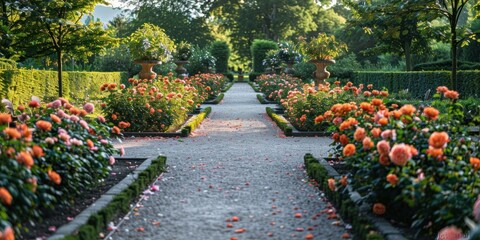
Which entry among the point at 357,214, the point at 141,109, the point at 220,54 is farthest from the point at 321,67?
the point at 220,54

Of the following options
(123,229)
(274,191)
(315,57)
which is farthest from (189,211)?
(315,57)

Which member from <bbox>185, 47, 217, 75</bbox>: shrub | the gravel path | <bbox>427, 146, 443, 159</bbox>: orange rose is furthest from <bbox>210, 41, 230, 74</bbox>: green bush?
<bbox>427, 146, 443, 159</bbox>: orange rose

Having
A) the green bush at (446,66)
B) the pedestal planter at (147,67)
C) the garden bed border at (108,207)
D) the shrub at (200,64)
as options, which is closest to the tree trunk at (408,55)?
the green bush at (446,66)

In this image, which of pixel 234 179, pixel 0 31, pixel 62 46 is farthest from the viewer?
pixel 62 46

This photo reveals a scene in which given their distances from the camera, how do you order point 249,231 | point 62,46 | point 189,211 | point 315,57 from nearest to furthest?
point 249,231, point 189,211, point 62,46, point 315,57

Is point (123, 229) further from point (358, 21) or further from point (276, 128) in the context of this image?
point (358, 21)

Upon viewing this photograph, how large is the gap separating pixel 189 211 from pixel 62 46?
11.3m

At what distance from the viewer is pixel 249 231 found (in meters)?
4.73

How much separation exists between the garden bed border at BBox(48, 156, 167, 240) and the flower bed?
21 cm

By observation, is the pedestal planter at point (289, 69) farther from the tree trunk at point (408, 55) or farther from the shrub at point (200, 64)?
the shrub at point (200, 64)

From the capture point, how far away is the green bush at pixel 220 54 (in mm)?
46156

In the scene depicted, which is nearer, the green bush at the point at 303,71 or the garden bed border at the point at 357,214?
the garden bed border at the point at 357,214

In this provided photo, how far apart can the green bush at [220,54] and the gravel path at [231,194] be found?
35.7 m

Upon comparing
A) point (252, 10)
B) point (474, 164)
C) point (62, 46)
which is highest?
point (252, 10)
